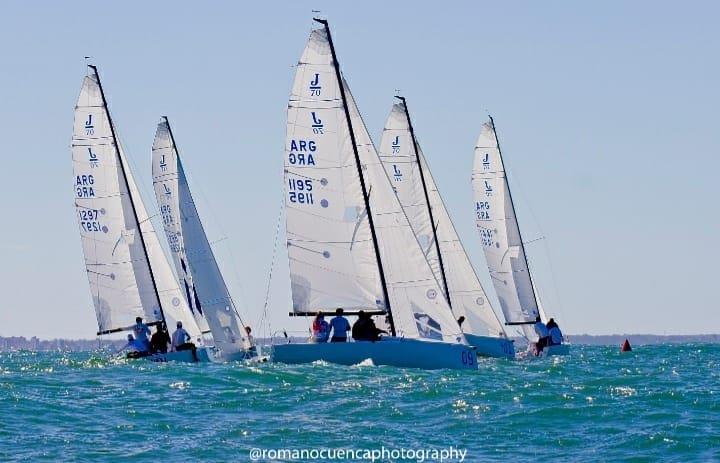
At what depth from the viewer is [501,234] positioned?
54.8 metres

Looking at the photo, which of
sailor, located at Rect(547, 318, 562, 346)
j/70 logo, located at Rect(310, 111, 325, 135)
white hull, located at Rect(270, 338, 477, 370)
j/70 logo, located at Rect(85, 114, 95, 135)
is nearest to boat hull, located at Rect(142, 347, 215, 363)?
white hull, located at Rect(270, 338, 477, 370)

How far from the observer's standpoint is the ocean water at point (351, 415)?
70.4ft

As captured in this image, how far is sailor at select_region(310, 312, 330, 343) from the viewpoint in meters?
36.1

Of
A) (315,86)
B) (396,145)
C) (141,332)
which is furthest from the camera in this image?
(396,145)

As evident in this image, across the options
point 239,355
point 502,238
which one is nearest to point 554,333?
point 502,238

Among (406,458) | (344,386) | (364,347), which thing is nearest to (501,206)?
(364,347)

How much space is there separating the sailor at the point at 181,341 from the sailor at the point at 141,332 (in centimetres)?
108

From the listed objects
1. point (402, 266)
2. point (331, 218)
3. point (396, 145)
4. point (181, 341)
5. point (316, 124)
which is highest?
point (396, 145)

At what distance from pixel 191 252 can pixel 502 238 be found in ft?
45.9

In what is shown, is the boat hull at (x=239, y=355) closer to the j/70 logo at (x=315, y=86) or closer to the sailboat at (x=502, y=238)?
the j/70 logo at (x=315, y=86)

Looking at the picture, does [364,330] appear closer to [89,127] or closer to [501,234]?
[89,127]

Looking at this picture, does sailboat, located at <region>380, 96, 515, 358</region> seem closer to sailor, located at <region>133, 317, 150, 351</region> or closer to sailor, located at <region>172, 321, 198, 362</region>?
sailor, located at <region>172, 321, 198, 362</region>

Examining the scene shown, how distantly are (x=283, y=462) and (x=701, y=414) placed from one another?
827cm

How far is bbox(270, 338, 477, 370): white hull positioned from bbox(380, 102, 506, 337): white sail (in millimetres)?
13051
